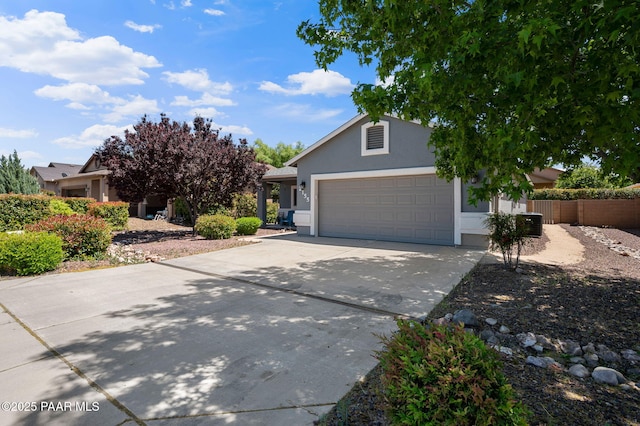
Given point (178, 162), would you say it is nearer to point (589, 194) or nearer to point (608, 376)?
point (608, 376)

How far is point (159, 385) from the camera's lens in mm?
2611

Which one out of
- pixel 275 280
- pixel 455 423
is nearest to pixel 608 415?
pixel 455 423

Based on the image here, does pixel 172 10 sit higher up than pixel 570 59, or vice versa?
pixel 172 10

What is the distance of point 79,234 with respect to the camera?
8148 millimetres

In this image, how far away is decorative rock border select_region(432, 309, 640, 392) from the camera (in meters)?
2.65

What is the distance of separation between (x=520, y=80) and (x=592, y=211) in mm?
19475

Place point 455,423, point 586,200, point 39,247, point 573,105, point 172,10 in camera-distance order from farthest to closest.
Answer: point 586,200, point 172,10, point 39,247, point 573,105, point 455,423

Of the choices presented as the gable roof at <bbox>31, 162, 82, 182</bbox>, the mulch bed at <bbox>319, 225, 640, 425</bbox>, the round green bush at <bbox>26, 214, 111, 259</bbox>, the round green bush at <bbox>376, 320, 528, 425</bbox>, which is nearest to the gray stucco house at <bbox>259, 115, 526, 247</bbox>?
the mulch bed at <bbox>319, 225, 640, 425</bbox>

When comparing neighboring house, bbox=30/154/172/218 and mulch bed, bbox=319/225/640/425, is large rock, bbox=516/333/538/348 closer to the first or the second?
mulch bed, bbox=319/225/640/425

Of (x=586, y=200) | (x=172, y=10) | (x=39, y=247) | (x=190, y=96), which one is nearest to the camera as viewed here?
(x=39, y=247)

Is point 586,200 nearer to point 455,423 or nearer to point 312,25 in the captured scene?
point 312,25

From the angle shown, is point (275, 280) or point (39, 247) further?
point (39, 247)

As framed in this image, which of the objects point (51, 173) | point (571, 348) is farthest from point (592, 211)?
point (51, 173)

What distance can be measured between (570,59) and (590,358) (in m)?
2.85
